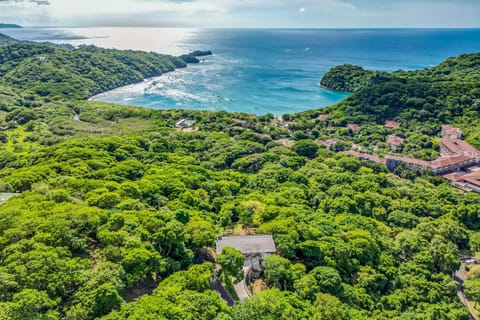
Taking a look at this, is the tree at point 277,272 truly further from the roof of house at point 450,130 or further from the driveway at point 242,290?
the roof of house at point 450,130

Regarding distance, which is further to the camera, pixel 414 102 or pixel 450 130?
pixel 414 102

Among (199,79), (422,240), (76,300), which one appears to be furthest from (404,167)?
(199,79)

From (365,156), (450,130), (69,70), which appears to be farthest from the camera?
(69,70)

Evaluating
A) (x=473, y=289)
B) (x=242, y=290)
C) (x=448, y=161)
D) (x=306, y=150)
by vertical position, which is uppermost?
(x=448, y=161)

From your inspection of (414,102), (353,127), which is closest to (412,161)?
(353,127)

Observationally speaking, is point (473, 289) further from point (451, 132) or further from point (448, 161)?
point (451, 132)

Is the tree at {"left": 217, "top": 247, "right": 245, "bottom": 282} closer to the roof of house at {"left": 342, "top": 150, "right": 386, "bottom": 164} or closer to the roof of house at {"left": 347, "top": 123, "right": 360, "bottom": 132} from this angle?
the roof of house at {"left": 342, "top": 150, "right": 386, "bottom": 164}
